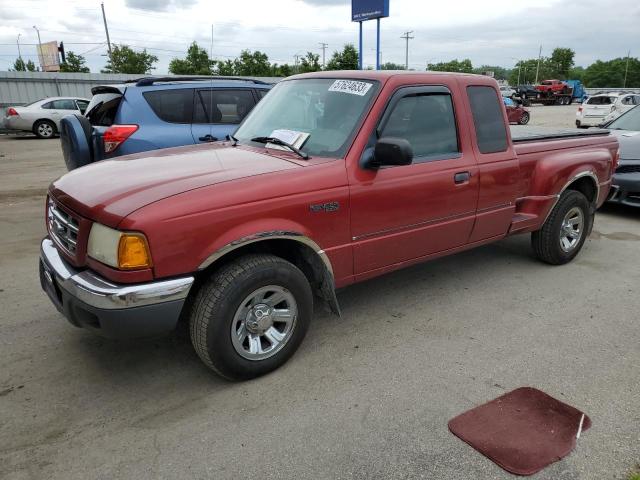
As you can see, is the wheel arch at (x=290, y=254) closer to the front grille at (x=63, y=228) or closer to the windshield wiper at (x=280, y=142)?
the windshield wiper at (x=280, y=142)

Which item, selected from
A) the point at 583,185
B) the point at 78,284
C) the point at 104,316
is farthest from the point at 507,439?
the point at 583,185

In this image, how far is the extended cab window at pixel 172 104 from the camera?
604 cm

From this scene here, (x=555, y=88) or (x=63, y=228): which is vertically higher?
(x=63, y=228)

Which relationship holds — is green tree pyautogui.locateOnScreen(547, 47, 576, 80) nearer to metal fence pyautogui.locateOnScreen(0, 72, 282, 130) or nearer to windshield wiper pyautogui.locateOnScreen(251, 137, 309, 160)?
metal fence pyautogui.locateOnScreen(0, 72, 282, 130)

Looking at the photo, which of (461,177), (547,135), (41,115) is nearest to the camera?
(461,177)

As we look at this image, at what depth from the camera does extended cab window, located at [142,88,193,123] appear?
19.8ft

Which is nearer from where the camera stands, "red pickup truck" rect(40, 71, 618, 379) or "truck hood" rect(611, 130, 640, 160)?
"red pickup truck" rect(40, 71, 618, 379)

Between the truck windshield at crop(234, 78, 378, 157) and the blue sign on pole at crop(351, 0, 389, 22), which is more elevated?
the blue sign on pole at crop(351, 0, 389, 22)

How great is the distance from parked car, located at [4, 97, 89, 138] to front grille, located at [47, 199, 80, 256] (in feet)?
56.5

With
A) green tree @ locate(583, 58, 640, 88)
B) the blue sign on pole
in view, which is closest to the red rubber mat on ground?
the blue sign on pole

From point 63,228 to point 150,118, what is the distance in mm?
3194

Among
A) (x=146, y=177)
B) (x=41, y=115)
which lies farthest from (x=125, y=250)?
(x=41, y=115)

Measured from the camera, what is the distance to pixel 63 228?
3.09 meters

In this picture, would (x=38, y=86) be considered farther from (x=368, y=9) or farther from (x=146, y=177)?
(x=146, y=177)
